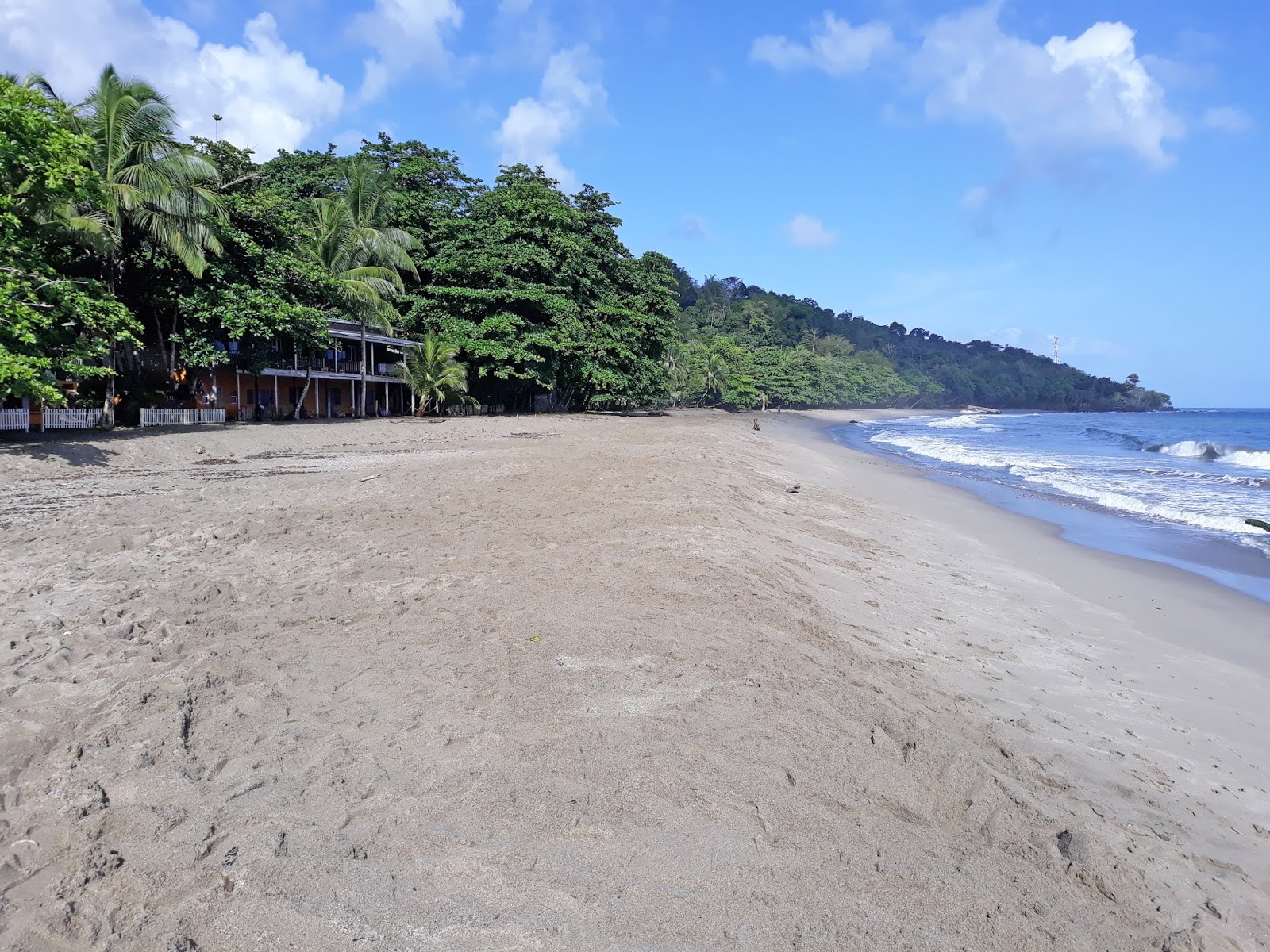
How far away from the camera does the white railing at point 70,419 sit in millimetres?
17359

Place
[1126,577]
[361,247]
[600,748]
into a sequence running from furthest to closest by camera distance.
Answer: [361,247]
[1126,577]
[600,748]

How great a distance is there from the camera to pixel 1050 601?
7.27m

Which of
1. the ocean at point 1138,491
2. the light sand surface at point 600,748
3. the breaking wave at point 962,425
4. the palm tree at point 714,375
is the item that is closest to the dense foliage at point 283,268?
the palm tree at point 714,375

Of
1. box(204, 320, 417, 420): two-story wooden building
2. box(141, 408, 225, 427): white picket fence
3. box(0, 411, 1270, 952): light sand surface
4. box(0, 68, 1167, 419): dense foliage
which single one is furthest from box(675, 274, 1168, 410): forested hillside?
box(0, 411, 1270, 952): light sand surface

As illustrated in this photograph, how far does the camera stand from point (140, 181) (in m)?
18.4

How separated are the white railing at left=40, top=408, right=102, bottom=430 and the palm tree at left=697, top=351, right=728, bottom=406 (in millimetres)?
51725

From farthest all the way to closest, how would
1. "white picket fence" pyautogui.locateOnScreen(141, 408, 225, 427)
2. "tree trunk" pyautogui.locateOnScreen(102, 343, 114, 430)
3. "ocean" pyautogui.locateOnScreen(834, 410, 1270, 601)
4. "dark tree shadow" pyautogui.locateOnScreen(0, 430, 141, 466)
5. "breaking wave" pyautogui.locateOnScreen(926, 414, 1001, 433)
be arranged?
"breaking wave" pyautogui.locateOnScreen(926, 414, 1001, 433) < "white picket fence" pyautogui.locateOnScreen(141, 408, 225, 427) < "tree trunk" pyautogui.locateOnScreen(102, 343, 114, 430) < "dark tree shadow" pyautogui.locateOnScreen(0, 430, 141, 466) < "ocean" pyautogui.locateOnScreen(834, 410, 1270, 601)

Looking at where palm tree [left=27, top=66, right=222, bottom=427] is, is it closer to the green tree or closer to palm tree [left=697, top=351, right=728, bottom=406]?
the green tree

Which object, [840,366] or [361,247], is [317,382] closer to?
[361,247]

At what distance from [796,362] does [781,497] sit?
7545 cm

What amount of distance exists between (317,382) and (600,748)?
30908mm

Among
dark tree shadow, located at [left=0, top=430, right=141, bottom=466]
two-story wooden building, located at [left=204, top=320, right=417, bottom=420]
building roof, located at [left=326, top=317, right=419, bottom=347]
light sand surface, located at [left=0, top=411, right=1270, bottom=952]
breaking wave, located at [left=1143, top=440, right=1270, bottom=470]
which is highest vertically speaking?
building roof, located at [left=326, top=317, right=419, bottom=347]

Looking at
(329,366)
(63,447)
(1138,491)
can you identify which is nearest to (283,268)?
(329,366)

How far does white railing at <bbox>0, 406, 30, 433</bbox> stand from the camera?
1591cm
